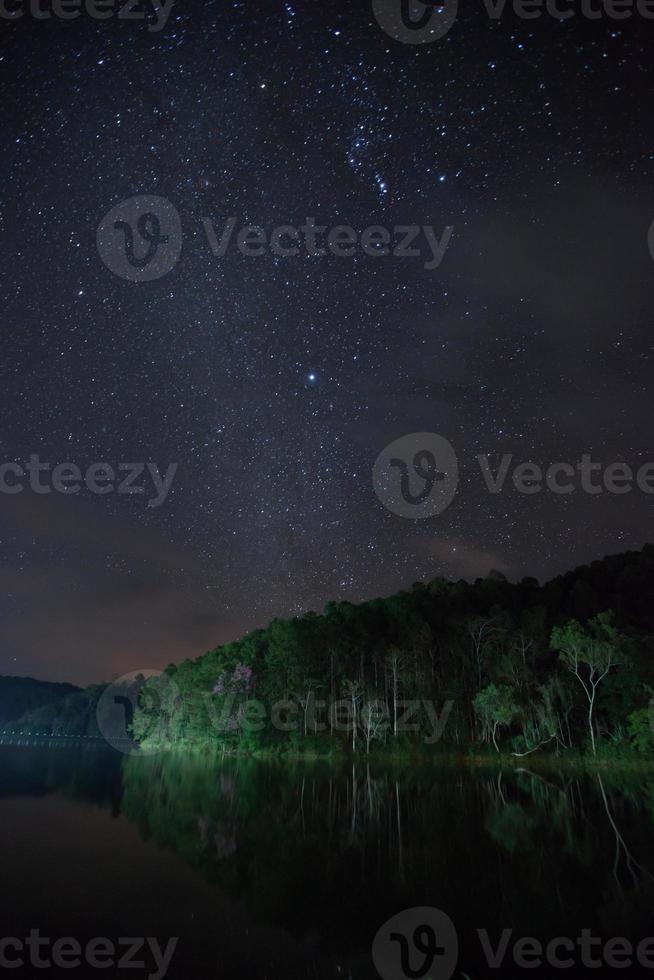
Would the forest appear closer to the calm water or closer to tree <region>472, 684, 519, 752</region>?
tree <region>472, 684, 519, 752</region>

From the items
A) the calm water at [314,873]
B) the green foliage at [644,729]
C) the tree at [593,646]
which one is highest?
the tree at [593,646]

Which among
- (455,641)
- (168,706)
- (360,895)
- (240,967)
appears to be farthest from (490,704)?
(168,706)

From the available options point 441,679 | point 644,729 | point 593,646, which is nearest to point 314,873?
point 644,729

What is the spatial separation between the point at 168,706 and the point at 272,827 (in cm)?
6233

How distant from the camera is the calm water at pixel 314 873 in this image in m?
8.57

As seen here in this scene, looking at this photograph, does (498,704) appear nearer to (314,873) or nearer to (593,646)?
(593,646)

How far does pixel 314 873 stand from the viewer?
12062 mm

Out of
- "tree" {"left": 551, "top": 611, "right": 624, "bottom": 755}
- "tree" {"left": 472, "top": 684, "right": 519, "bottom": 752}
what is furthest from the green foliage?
"tree" {"left": 472, "top": 684, "right": 519, "bottom": 752}

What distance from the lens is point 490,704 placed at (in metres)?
40.4

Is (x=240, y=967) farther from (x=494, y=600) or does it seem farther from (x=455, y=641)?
(x=494, y=600)

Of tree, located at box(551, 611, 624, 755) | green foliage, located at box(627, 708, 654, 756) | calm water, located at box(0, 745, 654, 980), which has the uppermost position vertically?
tree, located at box(551, 611, 624, 755)

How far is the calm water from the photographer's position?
857 centimetres

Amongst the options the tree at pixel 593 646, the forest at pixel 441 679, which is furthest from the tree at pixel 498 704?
the tree at pixel 593 646

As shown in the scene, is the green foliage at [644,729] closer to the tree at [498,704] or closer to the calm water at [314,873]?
the tree at [498,704]
